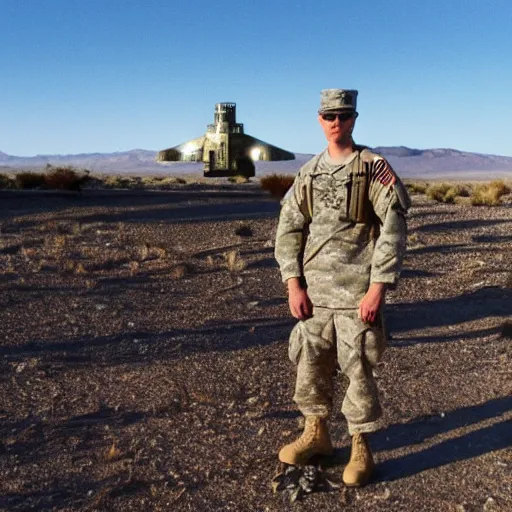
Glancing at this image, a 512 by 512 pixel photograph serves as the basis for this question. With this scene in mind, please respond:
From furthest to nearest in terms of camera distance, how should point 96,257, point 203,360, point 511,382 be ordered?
point 96,257
point 203,360
point 511,382

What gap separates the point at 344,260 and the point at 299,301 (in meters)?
0.35

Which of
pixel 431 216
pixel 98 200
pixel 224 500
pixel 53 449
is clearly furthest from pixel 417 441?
pixel 98 200

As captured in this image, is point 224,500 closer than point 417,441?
Yes

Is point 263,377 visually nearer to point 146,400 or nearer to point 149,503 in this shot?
point 146,400

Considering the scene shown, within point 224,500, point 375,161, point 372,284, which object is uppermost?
point 375,161

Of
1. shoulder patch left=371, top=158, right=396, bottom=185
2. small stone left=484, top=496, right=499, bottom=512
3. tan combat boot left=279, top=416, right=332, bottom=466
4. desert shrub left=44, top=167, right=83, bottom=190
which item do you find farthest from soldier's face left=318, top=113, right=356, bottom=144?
desert shrub left=44, top=167, right=83, bottom=190

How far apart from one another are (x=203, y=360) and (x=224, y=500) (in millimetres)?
2786

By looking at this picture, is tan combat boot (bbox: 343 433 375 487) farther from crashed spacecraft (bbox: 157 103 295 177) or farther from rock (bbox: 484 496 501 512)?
crashed spacecraft (bbox: 157 103 295 177)

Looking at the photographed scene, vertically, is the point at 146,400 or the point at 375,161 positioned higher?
the point at 375,161

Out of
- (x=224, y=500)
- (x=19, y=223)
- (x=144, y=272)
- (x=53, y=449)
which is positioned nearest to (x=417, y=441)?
(x=224, y=500)

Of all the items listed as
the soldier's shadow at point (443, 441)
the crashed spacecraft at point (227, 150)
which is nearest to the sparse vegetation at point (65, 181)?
the crashed spacecraft at point (227, 150)

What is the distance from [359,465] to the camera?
14.1 ft

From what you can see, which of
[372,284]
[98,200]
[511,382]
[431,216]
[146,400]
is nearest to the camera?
[372,284]

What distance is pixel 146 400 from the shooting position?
5.86 metres
